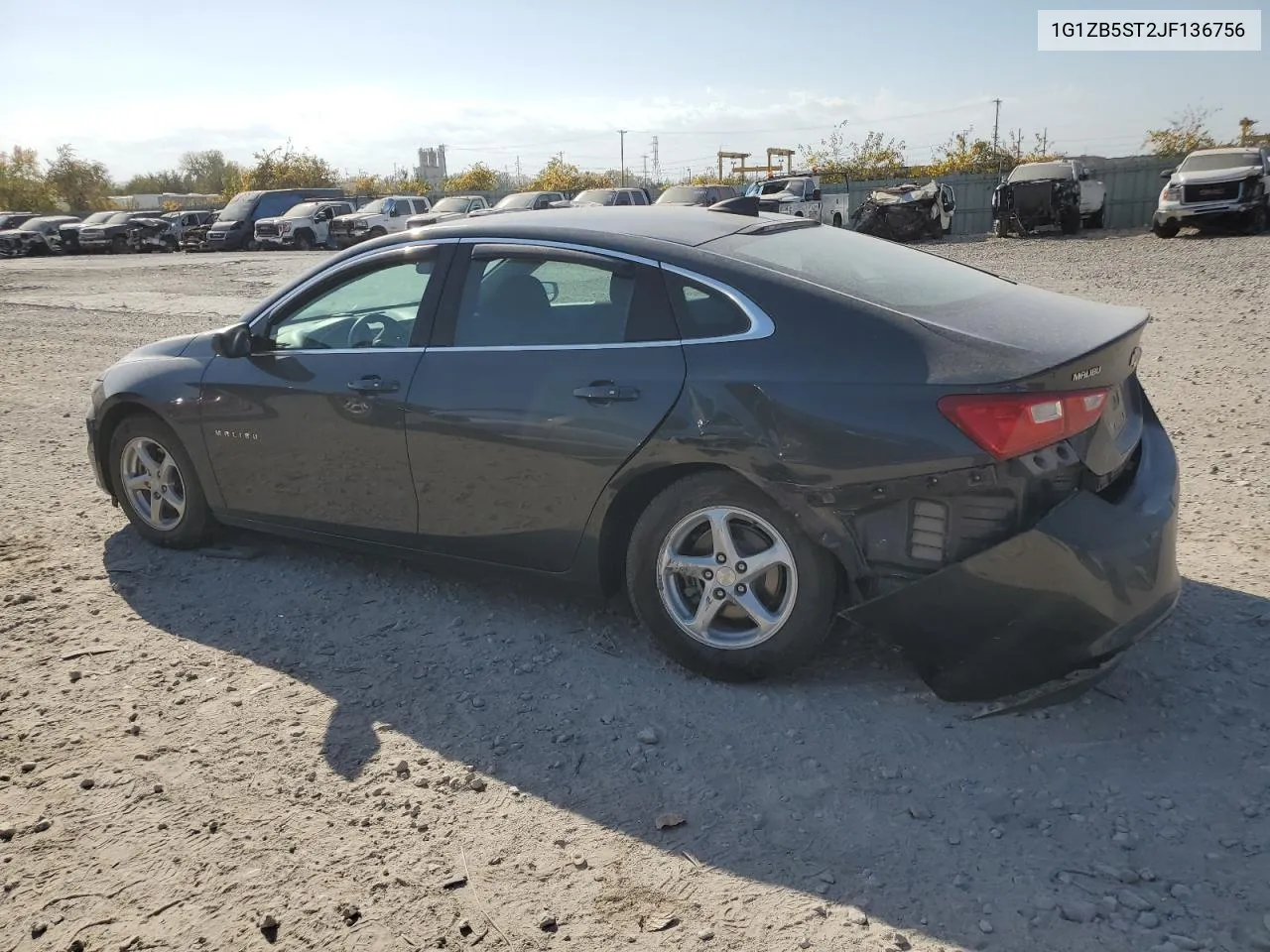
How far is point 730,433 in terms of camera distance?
3479 mm

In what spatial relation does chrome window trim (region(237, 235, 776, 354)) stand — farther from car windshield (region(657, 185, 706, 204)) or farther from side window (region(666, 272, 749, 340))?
car windshield (region(657, 185, 706, 204))

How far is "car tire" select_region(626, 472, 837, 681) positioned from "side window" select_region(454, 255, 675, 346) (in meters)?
0.64

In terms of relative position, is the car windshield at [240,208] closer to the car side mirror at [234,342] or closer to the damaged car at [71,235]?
the damaged car at [71,235]

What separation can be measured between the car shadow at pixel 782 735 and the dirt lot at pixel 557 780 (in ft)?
0.03

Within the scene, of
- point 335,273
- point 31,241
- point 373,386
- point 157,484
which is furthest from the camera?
point 31,241

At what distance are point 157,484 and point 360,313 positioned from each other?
4.89ft

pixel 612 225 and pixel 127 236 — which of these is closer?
pixel 612 225

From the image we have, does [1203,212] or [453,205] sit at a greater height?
[453,205]

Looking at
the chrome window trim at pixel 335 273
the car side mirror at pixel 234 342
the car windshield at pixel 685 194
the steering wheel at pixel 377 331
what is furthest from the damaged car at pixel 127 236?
the steering wheel at pixel 377 331

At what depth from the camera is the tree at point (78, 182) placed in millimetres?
69312

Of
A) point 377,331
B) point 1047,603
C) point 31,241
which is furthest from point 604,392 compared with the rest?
point 31,241

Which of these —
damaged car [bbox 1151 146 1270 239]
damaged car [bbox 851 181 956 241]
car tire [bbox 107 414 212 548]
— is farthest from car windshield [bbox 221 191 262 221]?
car tire [bbox 107 414 212 548]

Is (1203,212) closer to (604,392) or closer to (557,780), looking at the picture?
(604,392)

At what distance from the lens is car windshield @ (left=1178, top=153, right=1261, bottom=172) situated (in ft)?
77.3
